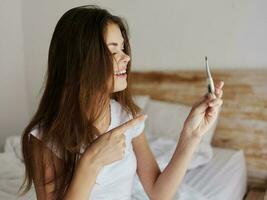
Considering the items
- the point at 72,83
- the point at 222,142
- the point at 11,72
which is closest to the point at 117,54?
the point at 72,83

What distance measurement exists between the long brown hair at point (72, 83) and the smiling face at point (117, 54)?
0.08 feet

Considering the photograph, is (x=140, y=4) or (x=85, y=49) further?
(x=140, y=4)

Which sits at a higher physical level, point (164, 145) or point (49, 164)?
point (49, 164)

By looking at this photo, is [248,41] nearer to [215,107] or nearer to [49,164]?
[215,107]

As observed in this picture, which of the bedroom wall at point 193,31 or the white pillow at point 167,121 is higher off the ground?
the bedroom wall at point 193,31

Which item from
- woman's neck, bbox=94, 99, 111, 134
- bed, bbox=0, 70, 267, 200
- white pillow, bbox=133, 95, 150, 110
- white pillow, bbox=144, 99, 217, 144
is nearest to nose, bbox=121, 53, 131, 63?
woman's neck, bbox=94, 99, 111, 134

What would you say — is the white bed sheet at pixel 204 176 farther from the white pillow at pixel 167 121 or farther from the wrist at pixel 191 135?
the wrist at pixel 191 135

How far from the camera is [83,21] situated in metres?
1.01

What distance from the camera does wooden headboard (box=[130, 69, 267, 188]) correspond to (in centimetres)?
198

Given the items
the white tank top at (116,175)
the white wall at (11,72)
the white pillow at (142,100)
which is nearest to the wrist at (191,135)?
the white tank top at (116,175)

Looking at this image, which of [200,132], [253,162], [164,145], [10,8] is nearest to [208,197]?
[164,145]

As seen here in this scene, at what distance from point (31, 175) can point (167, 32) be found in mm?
1461

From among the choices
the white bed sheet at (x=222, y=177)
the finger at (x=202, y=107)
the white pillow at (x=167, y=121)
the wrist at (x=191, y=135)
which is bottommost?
the white bed sheet at (x=222, y=177)

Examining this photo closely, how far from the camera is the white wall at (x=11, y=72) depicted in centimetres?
266
